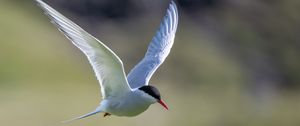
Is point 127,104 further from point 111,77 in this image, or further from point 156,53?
point 156,53

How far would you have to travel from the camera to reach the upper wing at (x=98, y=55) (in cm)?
648

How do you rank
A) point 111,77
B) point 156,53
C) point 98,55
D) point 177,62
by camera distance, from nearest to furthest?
point 98,55
point 111,77
point 156,53
point 177,62

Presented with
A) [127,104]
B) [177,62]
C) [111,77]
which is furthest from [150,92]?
[177,62]

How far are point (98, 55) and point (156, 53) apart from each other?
162 cm

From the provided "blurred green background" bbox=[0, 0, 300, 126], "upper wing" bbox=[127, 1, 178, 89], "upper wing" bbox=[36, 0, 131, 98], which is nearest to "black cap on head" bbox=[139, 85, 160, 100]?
"upper wing" bbox=[36, 0, 131, 98]

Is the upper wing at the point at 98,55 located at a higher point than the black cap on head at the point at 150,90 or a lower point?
higher

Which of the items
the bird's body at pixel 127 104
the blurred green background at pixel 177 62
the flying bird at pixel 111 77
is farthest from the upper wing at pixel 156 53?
the blurred green background at pixel 177 62

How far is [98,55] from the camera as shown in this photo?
674 cm

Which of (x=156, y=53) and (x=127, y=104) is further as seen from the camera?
(x=156, y=53)

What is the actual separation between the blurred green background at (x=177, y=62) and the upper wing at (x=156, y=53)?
4.75 meters

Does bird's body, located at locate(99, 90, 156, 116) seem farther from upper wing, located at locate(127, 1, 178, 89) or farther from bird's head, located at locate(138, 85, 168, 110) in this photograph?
upper wing, located at locate(127, 1, 178, 89)

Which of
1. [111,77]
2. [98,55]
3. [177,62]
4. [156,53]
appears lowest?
[177,62]

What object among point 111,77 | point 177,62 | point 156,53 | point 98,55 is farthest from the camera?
point 177,62

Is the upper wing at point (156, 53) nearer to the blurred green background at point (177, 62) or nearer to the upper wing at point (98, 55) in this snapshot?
the upper wing at point (98, 55)
